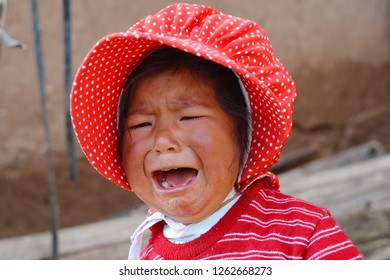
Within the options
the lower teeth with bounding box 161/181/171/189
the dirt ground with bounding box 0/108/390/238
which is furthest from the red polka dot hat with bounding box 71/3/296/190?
the dirt ground with bounding box 0/108/390/238

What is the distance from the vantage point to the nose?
1041 millimetres

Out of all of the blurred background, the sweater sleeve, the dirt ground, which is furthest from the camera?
the dirt ground

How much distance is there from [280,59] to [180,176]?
2.07 metres

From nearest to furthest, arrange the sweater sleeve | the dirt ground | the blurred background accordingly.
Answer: the sweater sleeve → the blurred background → the dirt ground

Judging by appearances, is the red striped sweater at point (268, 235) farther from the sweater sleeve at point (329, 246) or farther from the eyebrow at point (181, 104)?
the eyebrow at point (181, 104)

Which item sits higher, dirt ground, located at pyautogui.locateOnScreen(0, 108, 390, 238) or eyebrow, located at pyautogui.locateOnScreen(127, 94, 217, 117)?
eyebrow, located at pyautogui.locateOnScreen(127, 94, 217, 117)

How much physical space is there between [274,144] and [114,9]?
72.1 inches

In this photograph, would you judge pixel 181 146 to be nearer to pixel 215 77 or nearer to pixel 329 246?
pixel 215 77

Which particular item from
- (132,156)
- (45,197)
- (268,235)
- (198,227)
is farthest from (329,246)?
(45,197)

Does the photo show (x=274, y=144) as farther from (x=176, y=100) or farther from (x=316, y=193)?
(x=316, y=193)

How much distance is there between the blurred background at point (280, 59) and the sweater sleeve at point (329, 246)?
123cm

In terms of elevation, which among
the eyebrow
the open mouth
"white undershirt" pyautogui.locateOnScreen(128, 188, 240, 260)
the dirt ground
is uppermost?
the eyebrow

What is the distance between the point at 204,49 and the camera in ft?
3.36

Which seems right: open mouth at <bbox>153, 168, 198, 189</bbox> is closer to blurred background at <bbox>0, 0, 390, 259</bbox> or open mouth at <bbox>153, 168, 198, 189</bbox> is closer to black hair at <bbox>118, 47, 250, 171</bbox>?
black hair at <bbox>118, 47, 250, 171</bbox>
